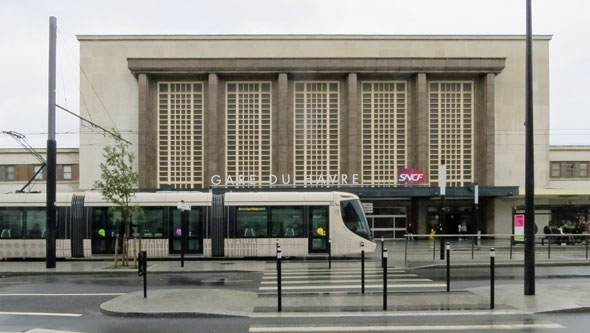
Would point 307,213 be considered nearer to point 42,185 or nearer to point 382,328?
point 382,328

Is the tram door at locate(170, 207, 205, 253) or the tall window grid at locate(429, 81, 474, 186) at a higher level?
the tall window grid at locate(429, 81, 474, 186)

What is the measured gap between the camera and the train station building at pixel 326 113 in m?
41.6

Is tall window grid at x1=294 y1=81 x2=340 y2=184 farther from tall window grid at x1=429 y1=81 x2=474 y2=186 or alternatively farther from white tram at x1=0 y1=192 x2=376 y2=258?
white tram at x1=0 y1=192 x2=376 y2=258

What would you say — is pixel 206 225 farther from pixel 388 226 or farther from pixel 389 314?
pixel 388 226

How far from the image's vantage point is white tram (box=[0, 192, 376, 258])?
23.4 meters

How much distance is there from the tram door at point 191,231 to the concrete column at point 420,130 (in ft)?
73.9

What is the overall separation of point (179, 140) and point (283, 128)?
823 cm

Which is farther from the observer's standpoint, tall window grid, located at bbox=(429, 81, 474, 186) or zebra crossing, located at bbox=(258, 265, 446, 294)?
tall window grid, located at bbox=(429, 81, 474, 186)

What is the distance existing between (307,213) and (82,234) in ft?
32.1

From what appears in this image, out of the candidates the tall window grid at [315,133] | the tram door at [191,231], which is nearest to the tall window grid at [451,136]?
the tall window grid at [315,133]

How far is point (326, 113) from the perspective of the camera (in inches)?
1682

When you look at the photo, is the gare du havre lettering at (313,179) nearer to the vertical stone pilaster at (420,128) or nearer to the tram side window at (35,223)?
the vertical stone pilaster at (420,128)

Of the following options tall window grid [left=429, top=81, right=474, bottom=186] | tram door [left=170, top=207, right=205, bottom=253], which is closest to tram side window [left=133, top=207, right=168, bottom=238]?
A: tram door [left=170, top=207, right=205, bottom=253]

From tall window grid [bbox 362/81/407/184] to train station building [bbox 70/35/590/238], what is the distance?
83 millimetres
